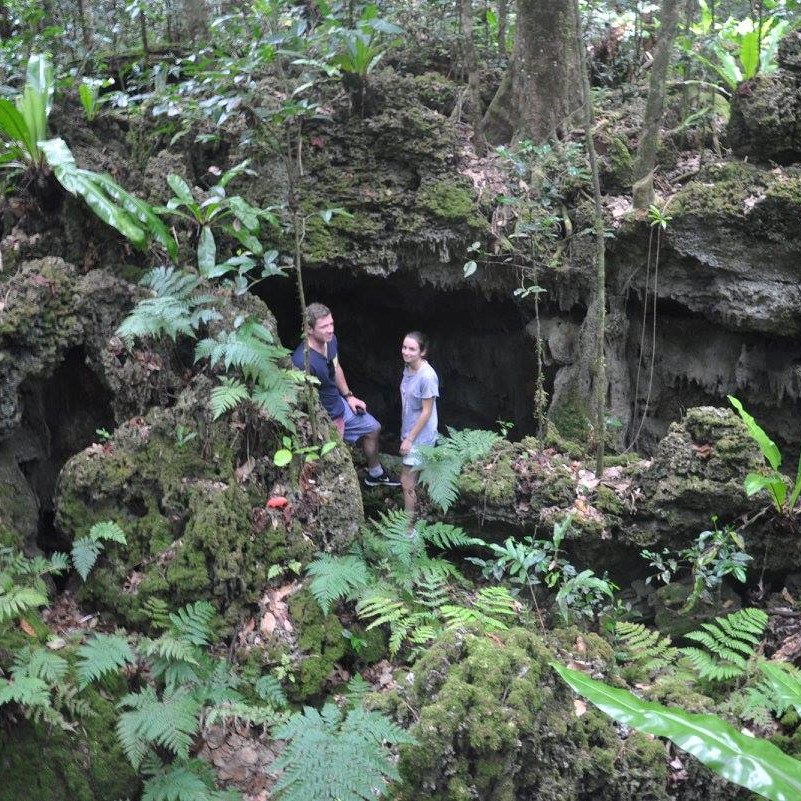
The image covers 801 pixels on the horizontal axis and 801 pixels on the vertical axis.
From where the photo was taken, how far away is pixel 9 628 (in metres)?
4.00

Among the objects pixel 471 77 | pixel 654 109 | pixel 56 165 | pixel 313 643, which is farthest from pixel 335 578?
pixel 471 77

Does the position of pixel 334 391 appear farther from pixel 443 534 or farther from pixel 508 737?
pixel 508 737

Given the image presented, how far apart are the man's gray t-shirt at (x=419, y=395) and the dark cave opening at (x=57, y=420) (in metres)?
2.58

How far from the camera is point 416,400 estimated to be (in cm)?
586

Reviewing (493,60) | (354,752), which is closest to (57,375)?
(354,752)

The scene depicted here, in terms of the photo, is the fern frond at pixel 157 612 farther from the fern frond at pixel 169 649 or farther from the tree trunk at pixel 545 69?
the tree trunk at pixel 545 69

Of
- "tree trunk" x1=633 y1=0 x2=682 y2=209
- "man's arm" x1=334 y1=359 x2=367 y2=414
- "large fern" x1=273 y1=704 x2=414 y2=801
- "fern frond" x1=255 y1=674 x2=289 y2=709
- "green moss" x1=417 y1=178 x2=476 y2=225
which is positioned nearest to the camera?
"large fern" x1=273 y1=704 x2=414 y2=801

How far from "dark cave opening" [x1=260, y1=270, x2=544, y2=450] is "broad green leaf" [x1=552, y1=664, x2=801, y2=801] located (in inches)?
228

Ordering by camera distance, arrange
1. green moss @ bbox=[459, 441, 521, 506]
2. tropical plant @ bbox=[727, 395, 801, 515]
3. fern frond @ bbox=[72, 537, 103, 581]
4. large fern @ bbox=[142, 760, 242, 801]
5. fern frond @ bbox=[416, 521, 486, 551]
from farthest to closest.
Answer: green moss @ bbox=[459, 441, 521, 506], fern frond @ bbox=[416, 521, 486, 551], fern frond @ bbox=[72, 537, 103, 581], tropical plant @ bbox=[727, 395, 801, 515], large fern @ bbox=[142, 760, 242, 801]

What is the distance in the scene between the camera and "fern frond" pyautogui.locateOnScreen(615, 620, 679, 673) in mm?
4348

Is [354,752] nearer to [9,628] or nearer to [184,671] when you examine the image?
[184,671]

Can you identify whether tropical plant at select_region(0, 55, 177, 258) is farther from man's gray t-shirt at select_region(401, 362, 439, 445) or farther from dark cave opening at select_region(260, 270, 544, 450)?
man's gray t-shirt at select_region(401, 362, 439, 445)

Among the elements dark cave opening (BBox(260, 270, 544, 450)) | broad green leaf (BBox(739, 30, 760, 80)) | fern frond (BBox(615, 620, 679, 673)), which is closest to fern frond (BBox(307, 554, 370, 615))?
fern frond (BBox(615, 620, 679, 673))

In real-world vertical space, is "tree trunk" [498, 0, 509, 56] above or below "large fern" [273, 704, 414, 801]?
above
